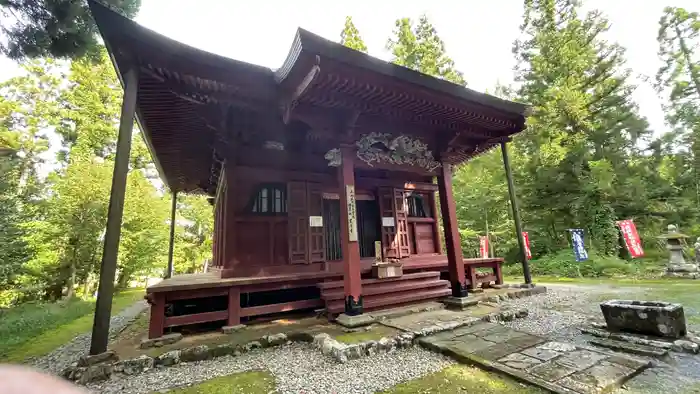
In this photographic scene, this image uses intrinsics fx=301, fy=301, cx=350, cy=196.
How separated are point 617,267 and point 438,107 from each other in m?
12.8

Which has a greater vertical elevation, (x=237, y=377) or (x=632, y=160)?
(x=632, y=160)

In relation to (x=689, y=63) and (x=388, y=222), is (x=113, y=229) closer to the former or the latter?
(x=388, y=222)

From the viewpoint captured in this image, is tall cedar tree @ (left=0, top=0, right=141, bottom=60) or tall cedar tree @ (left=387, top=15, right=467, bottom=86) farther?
tall cedar tree @ (left=387, top=15, right=467, bottom=86)

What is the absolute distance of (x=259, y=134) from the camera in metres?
6.55

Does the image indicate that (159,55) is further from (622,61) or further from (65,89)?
(622,61)

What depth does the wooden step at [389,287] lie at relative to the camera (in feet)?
18.7

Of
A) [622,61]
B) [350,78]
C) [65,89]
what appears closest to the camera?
[350,78]

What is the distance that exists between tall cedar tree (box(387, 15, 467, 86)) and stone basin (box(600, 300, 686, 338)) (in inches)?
586

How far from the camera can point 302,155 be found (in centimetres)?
707

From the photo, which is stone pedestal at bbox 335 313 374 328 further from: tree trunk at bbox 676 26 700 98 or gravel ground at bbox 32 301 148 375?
tree trunk at bbox 676 26 700 98

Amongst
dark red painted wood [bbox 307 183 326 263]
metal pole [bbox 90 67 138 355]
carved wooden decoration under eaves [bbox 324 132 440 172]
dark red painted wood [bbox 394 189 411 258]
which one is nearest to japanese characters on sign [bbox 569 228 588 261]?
dark red painted wood [bbox 394 189 411 258]

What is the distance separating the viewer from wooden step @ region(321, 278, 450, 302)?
18.7ft

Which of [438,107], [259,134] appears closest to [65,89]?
[259,134]

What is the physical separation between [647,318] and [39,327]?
11080 millimetres
